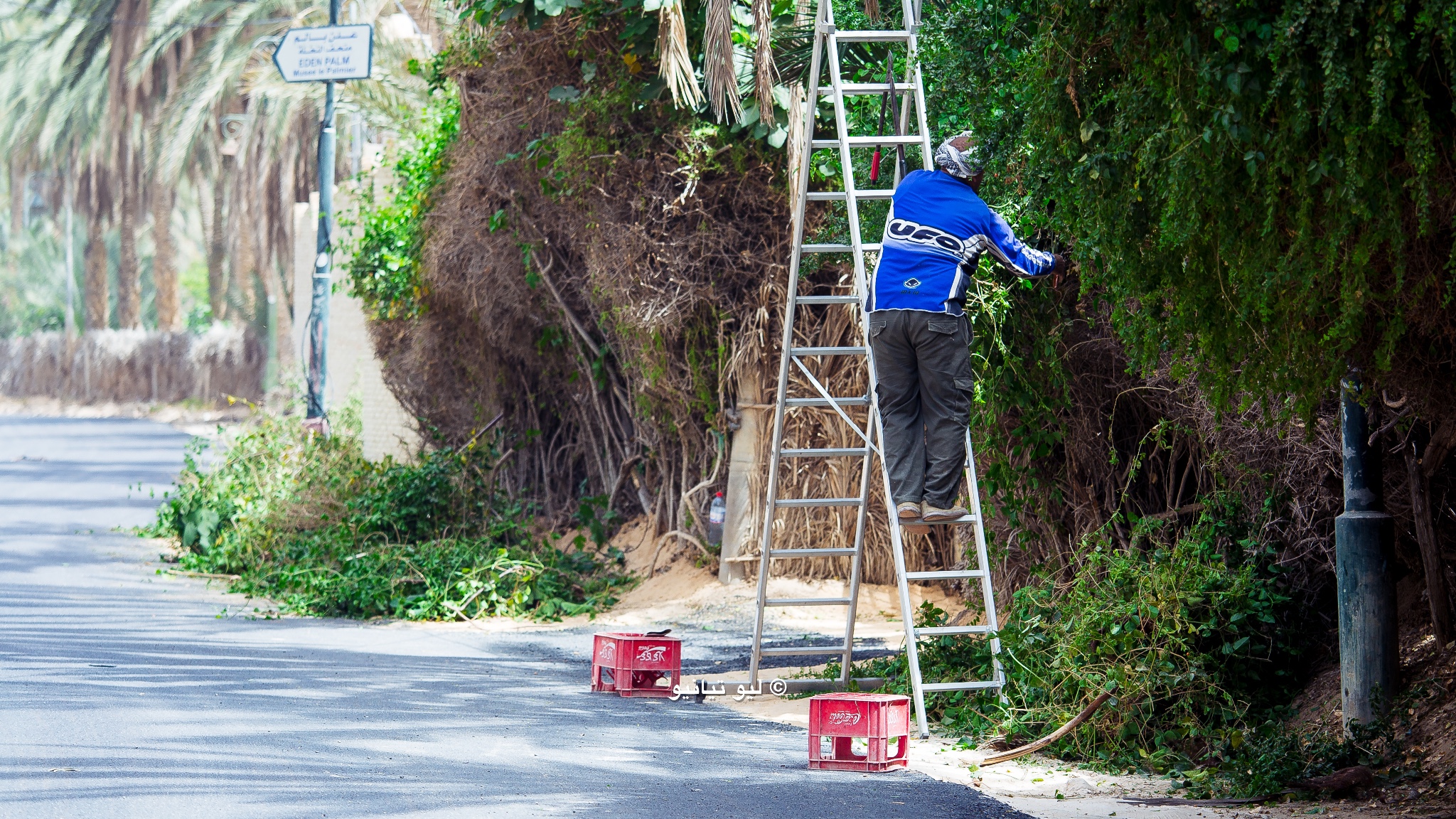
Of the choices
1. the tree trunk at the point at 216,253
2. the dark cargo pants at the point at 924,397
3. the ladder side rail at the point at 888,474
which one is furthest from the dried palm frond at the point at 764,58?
the tree trunk at the point at 216,253

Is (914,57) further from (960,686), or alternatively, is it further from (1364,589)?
(1364,589)

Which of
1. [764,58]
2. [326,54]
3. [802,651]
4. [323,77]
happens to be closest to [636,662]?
[802,651]

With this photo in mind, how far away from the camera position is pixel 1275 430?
6.38 meters

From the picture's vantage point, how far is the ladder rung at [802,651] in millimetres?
7766

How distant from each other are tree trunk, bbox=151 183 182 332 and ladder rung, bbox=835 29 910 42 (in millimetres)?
30606

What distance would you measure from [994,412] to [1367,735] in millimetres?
2557

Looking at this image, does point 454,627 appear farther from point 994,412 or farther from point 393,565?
point 994,412

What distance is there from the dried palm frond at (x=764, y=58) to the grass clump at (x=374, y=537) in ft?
14.4

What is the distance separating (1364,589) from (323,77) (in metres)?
11.4

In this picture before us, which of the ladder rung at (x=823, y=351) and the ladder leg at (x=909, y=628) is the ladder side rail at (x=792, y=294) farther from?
the ladder leg at (x=909, y=628)

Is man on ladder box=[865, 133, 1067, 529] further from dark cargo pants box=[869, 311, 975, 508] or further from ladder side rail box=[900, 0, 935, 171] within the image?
ladder side rail box=[900, 0, 935, 171]

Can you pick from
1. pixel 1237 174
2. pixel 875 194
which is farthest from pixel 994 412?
pixel 1237 174

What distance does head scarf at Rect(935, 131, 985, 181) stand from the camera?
22.5ft

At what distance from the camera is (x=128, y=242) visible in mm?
40906
